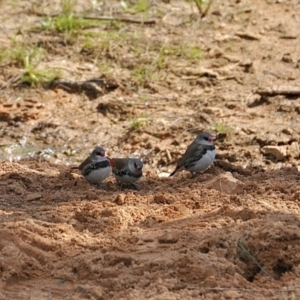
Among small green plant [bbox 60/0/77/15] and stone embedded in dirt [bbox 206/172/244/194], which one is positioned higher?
stone embedded in dirt [bbox 206/172/244/194]

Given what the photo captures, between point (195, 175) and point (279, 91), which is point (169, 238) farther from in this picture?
point (279, 91)

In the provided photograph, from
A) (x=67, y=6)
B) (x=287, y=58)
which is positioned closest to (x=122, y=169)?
(x=287, y=58)

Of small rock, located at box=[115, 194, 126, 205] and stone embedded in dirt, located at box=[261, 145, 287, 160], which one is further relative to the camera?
stone embedded in dirt, located at box=[261, 145, 287, 160]

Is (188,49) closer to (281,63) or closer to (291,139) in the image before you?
(281,63)

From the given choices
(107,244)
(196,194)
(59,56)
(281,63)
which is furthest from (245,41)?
(107,244)

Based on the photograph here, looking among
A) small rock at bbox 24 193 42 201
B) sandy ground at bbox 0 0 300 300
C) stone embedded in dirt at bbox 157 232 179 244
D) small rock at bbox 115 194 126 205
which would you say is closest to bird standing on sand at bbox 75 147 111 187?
sandy ground at bbox 0 0 300 300

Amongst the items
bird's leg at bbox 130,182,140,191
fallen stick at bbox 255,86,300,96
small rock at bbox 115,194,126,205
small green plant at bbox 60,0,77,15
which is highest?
small rock at bbox 115,194,126,205

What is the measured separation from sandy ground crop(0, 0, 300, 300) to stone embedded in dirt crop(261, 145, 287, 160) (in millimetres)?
18

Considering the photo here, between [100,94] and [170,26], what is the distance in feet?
6.63

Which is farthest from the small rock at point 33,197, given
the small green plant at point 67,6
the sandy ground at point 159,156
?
the small green plant at point 67,6

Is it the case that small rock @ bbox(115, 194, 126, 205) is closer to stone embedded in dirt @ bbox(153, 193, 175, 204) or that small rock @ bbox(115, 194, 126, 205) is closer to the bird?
stone embedded in dirt @ bbox(153, 193, 175, 204)

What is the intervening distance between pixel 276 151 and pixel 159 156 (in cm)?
147

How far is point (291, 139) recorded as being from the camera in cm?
1197

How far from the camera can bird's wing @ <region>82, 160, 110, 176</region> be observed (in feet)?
32.4
